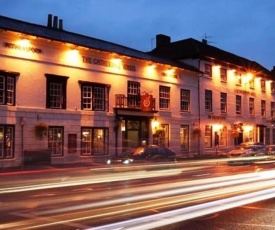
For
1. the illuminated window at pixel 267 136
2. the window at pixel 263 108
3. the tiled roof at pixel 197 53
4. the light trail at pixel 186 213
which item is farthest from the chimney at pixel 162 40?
the light trail at pixel 186 213

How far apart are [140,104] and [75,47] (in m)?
6.50

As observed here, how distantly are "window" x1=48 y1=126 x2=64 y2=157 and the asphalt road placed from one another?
1079cm

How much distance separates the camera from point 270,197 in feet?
38.4

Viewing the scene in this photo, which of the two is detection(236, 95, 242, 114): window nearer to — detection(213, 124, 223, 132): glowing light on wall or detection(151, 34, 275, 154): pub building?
detection(151, 34, 275, 154): pub building

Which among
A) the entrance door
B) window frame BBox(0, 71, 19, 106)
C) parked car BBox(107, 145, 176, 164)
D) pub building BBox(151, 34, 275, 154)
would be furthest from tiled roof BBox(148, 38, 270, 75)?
window frame BBox(0, 71, 19, 106)

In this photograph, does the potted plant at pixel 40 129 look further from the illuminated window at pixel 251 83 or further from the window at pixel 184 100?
the illuminated window at pixel 251 83

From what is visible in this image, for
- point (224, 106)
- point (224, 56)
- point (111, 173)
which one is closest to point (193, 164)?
point (111, 173)

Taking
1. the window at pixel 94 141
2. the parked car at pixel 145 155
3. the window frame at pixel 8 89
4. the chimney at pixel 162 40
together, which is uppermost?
the chimney at pixel 162 40

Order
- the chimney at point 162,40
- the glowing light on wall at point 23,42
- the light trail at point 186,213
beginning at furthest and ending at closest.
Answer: the chimney at point 162,40 < the glowing light on wall at point 23,42 < the light trail at point 186,213

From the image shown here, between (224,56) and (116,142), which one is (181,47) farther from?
(116,142)

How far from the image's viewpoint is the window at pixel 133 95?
31219mm

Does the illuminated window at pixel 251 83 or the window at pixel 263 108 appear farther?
the window at pixel 263 108

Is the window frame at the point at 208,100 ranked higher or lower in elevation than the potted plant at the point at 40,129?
higher

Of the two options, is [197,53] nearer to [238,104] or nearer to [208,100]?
[208,100]
